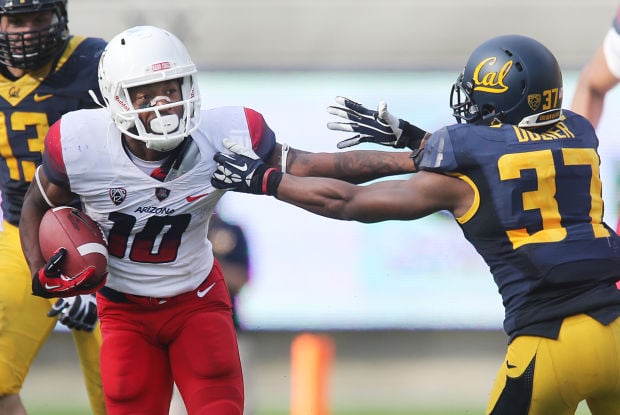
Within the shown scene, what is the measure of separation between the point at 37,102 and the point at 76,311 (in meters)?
0.86

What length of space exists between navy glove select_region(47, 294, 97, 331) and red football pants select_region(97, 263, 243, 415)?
1.47ft

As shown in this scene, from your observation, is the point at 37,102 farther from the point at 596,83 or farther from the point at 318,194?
the point at 596,83

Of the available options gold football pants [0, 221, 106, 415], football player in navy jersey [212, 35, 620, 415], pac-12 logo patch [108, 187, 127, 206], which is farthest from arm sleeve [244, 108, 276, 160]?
gold football pants [0, 221, 106, 415]

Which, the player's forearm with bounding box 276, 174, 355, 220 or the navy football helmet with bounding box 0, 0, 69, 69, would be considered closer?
the player's forearm with bounding box 276, 174, 355, 220

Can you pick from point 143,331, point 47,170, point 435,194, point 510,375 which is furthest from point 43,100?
point 510,375

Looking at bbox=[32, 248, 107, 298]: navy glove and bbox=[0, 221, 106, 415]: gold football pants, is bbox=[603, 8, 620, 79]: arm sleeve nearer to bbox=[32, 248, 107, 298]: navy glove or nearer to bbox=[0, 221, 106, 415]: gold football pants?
bbox=[0, 221, 106, 415]: gold football pants

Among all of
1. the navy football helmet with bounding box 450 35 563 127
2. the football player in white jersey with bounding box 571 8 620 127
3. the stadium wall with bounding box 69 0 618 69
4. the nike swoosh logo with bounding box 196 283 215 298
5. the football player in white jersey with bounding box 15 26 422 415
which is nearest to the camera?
the navy football helmet with bounding box 450 35 563 127

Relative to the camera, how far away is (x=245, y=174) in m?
3.51

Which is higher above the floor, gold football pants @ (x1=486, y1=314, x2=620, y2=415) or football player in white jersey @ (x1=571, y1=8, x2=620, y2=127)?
gold football pants @ (x1=486, y1=314, x2=620, y2=415)

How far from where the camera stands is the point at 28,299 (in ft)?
14.3

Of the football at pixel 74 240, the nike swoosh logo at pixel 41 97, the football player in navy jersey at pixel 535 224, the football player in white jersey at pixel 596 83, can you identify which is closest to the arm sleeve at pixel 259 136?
the football player in navy jersey at pixel 535 224

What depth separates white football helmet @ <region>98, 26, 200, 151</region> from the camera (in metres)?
3.55

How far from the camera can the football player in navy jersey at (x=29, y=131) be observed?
14.1 ft

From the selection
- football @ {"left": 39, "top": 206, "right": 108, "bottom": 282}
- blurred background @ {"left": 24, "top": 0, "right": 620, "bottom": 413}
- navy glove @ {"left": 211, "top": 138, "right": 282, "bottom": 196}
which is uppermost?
navy glove @ {"left": 211, "top": 138, "right": 282, "bottom": 196}
